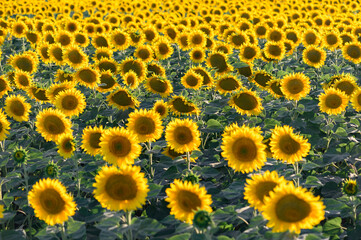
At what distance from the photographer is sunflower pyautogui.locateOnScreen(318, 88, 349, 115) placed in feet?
16.5

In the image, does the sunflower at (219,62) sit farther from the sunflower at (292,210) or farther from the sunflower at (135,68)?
the sunflower at (292,210)

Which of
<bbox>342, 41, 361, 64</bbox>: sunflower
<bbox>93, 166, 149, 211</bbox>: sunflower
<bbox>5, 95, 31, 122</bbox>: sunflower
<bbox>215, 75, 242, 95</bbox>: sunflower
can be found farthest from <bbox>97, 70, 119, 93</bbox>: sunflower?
<bbox>342, 41, 361, 64</bbox>: sunflower

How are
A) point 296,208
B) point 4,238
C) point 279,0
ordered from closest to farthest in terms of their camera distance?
1. point 296,208
2. point 4,238
3. point 279,0

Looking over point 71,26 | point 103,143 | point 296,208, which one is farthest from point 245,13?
point 296,208

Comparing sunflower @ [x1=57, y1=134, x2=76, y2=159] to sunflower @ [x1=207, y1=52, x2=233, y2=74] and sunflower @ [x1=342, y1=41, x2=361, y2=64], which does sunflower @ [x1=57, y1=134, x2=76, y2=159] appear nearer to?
sunflower @ [x1=207, y1=52, x2=233, y2=74]

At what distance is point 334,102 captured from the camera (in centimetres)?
504

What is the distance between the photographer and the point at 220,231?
3.60 m

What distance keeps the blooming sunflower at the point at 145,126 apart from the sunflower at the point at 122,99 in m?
1.01

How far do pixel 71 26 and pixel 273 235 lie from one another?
8.29m

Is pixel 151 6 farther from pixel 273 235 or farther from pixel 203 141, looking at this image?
pixel 273 235

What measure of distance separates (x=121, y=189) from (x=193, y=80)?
3.25 metres

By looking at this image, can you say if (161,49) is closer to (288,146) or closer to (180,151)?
(180,151)

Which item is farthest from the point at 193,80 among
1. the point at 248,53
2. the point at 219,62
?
the point at 248,53

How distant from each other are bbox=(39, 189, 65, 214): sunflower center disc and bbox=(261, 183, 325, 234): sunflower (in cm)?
154
